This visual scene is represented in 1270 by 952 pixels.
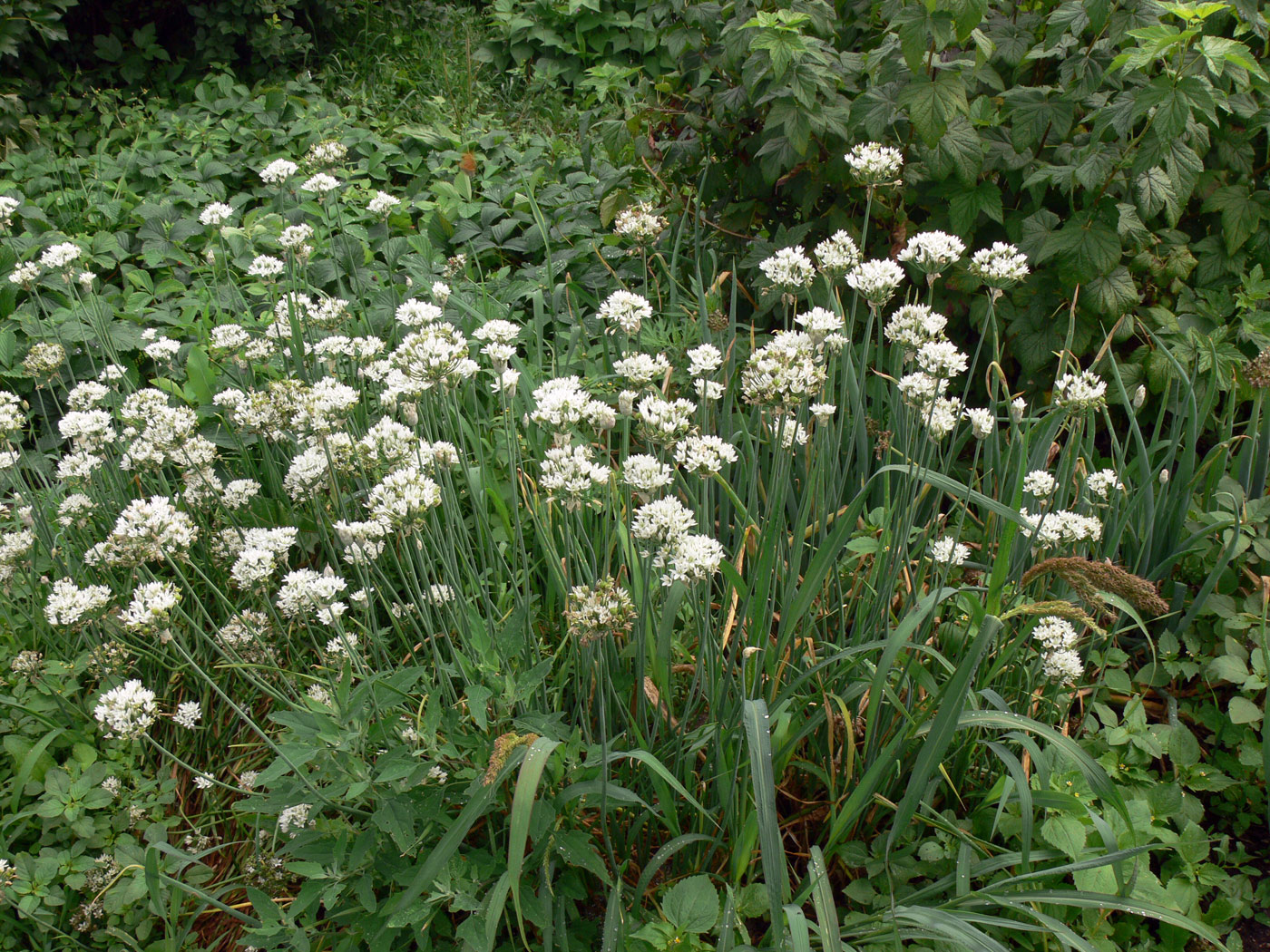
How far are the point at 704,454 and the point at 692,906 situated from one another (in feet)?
2.99

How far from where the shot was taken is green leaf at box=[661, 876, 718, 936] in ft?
5.62

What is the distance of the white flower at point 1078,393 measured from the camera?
2.25 meters

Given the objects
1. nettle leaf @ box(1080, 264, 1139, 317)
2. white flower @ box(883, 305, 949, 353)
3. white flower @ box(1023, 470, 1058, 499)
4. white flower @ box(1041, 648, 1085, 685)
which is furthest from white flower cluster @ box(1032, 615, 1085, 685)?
nettle leaf @ box(1080, 264, 1139, 317)

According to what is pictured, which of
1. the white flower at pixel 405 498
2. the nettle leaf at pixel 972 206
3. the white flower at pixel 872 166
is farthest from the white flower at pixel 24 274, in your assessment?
the nettle leaf at pixel 972 206

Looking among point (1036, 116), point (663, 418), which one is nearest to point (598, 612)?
point (663, 418)

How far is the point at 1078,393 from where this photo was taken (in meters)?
2.26

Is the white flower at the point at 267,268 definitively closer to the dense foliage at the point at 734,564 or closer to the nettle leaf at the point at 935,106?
the dense foliage at the point at 734,564

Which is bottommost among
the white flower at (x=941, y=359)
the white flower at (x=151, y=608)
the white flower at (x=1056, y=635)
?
the white flower at (x=1056, y=635)

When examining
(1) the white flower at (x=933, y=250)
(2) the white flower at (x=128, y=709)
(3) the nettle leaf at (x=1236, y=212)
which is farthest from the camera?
(3) the nettle leaf at (x=1236, y=212)

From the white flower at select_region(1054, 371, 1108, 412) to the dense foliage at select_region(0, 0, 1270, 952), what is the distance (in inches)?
0.9

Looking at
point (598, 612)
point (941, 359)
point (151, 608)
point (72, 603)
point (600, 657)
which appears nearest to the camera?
point (598, 612)

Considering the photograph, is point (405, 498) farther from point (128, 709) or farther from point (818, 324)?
point (818, 324)

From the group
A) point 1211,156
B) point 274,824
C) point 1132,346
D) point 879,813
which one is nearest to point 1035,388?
point 1132,346

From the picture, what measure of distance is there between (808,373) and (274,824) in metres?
1.74
